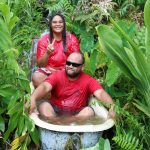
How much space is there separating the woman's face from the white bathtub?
1.26 metres

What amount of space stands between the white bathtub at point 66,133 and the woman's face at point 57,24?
126 cm

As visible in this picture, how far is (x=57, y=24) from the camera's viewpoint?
217 inches

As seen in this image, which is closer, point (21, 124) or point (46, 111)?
point (21, 124)

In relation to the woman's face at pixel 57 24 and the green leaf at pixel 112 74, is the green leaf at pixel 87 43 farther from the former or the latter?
the green leaf at pixel 112 74

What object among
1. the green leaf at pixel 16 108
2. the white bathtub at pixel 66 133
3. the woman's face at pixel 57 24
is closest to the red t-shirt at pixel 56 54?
the woman's face at pixel 57 24

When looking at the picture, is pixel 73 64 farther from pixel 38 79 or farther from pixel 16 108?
pixel 16 108

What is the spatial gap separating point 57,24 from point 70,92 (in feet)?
3.18

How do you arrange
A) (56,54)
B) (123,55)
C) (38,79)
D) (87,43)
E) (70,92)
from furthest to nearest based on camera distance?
(87,43), (56,54), (38,79), (70,92), (123,55)

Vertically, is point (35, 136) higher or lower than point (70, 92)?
lower

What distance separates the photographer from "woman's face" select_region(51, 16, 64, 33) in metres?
5.48

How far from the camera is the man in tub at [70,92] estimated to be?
16.0 feet

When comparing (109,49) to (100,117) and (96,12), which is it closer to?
(100,117)

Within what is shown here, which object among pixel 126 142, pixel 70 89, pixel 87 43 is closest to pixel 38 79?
pixel 70 89

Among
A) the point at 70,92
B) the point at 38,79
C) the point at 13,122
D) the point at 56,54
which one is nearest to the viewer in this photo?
the point at 13,122
